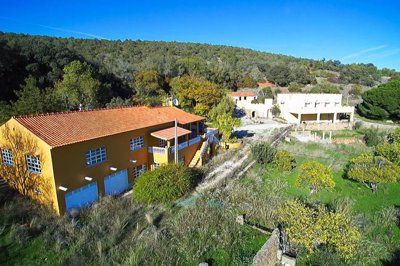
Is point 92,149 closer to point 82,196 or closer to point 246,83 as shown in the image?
point 82,196

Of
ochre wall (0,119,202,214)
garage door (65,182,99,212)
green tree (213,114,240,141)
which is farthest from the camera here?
green tree (213,114,240,141)

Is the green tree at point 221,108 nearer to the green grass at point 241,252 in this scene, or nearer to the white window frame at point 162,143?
the white window frame at point 162,143

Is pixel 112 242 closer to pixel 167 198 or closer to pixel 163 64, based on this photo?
pixel 167 198

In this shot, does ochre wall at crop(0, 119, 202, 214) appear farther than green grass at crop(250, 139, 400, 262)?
No

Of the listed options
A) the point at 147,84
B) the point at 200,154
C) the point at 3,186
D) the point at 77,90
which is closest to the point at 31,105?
the point at 3,186

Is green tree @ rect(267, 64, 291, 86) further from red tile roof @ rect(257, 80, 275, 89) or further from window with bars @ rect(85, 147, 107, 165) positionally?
window with bars @ rect(85, 147, 107, 165)

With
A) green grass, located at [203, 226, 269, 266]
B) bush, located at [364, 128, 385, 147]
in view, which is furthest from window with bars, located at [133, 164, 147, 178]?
bush, located at [364, 128, 385, 147]
